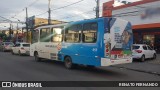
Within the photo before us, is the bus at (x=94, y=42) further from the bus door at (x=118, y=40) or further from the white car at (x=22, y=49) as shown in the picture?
the white car at (x=22, y=49)

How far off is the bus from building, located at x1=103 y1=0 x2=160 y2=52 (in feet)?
50.7

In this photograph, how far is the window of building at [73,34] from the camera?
47.7 feet

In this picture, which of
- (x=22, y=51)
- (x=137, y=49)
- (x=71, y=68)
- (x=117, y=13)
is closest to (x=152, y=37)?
(x=117, y=13)

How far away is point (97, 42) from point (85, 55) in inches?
51.2

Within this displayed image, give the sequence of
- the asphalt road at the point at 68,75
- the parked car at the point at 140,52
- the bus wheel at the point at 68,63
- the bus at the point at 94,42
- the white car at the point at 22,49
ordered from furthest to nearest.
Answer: the white car at the point at 22,49 → the parked car at the point at 140,52 → the bus wheel at the point at 68,63 → the bus at the point at 94,42 → the asphalt road at the point at 68,75

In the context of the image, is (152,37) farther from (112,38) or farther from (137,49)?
(112,38)

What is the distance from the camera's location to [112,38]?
13.1 meters

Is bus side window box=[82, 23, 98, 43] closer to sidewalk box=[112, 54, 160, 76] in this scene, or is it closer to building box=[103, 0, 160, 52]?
sidewalk box=[112, 54, 160, 76]

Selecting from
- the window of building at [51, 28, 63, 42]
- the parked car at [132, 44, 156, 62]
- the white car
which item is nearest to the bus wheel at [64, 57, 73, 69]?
the window of building at [51, 28, 63, 42]

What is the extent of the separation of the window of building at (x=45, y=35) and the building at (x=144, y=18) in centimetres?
1470

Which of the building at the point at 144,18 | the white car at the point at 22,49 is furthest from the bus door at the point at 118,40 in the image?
the white car at the point at 22,49

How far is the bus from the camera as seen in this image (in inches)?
509

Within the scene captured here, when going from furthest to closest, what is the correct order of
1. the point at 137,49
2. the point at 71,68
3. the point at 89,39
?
the point at 137,49 → the point at 71,68 → the point at 89,39

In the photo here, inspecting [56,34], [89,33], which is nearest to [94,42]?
[89,33]
